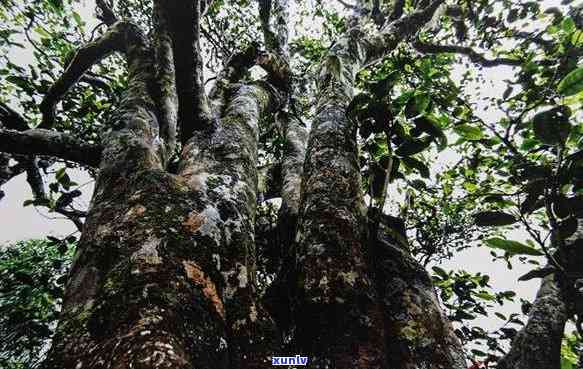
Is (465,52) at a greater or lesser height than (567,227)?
greater

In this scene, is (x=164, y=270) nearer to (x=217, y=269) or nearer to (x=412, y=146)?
(x=217, y=269)

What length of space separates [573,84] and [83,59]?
10.8 ft

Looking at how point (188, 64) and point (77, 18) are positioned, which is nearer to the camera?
point (188, 64)

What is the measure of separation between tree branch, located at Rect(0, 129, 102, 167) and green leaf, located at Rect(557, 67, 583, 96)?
239 centimetres

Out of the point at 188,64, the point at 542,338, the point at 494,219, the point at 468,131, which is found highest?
the point at 188,64

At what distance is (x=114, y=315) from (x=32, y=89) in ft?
14.1

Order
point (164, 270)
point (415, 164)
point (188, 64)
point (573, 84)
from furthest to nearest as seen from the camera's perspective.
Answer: point (188, 64)
point (415, 164)
point (573, 84)
point (164, 270)

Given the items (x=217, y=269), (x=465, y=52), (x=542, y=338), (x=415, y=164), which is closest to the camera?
(x=217, y=269)

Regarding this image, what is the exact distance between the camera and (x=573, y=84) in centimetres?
151

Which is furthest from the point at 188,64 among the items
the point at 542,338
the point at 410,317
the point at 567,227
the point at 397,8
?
the point at 397,8

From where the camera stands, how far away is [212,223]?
141 centimetres

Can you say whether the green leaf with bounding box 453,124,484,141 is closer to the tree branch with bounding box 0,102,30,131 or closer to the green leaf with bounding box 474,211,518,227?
the green leaf with bounding box 474,211,518,227

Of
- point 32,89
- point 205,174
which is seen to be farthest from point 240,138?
point 32,89

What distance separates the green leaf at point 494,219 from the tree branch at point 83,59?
9.70 ft
